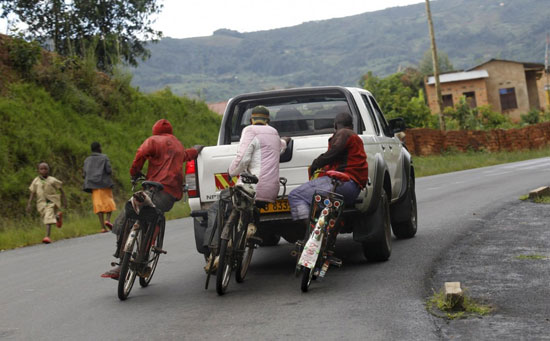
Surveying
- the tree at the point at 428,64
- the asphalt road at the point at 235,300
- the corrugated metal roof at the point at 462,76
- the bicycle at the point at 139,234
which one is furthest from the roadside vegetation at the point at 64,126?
the tree at the point at 428,64

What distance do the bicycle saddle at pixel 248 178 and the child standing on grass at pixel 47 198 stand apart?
321 inches

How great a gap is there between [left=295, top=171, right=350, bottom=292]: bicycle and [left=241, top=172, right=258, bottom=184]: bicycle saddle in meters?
0.58

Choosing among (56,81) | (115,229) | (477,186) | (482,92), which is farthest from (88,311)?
(482,92)

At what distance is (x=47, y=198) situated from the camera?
15609 mm

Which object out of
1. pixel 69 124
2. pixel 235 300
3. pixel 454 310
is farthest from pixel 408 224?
pixel 69 124

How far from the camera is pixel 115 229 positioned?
826 centimetres

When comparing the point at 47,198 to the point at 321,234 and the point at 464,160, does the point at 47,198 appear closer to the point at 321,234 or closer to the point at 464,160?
the point at 321,234

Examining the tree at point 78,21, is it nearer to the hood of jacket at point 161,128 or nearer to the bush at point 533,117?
Answer: the hood of jacket at point 161,128

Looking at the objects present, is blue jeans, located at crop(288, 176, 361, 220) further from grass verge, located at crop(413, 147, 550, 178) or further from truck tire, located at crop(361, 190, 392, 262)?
grass verge, located at crop(413, 147, 550, 178)

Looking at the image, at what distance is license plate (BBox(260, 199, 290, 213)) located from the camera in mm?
8656

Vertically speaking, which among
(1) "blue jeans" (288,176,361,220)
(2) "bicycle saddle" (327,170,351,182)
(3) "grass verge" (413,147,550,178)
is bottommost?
(3) "grass verge" (413,147,550,178)

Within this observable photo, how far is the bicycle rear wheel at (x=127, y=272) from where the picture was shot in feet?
26.0

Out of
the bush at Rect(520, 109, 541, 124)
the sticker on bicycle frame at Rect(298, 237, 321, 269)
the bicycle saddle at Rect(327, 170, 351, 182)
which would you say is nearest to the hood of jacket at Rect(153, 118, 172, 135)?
the bicycle saddle at Rect(327, 170, 351, 182)

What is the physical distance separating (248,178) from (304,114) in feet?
7.73
